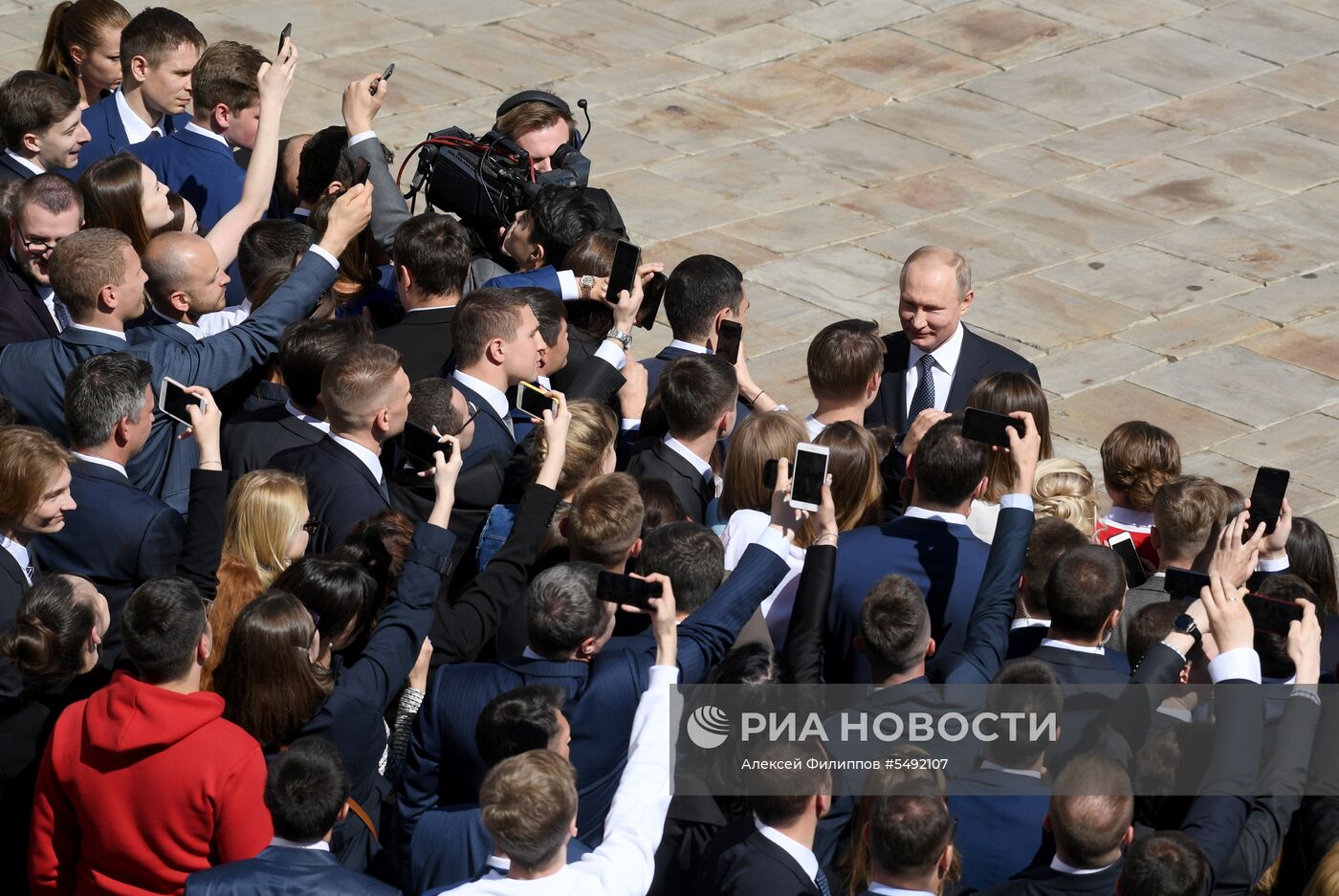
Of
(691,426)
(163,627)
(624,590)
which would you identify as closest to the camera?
(163,627)

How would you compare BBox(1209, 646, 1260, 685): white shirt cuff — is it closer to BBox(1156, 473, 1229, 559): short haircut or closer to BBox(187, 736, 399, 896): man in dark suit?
BBox(1156, 473, 1229, 559): short haircut

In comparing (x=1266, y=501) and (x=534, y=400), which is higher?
(x=1266, y=501)

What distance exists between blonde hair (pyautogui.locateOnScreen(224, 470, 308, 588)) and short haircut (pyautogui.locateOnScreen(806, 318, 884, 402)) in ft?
7.11

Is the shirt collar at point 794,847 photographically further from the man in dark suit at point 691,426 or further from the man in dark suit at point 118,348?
the man in dark suit at point 118,348

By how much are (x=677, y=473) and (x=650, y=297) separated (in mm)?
1364

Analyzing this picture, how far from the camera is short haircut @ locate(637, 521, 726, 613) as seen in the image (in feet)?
17.5

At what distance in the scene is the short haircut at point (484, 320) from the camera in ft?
22.0

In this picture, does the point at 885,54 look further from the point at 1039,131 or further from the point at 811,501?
the point at 811,501

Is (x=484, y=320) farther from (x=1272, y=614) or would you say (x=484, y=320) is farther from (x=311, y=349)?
(x=1272, y=614)

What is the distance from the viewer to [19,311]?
6.97 metres

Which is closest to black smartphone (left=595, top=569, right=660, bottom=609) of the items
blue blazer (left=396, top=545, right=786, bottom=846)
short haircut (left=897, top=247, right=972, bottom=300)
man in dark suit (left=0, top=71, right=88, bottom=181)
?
blue blazer (left=396, top=545, right=786, bottom=846)

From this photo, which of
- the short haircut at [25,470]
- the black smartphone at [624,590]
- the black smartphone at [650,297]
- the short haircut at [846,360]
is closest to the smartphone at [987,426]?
the short haircut at [846,360]

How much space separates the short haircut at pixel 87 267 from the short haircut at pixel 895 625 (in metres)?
2.95

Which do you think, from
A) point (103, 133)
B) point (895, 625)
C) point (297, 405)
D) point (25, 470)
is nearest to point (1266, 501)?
point (895, 625)
